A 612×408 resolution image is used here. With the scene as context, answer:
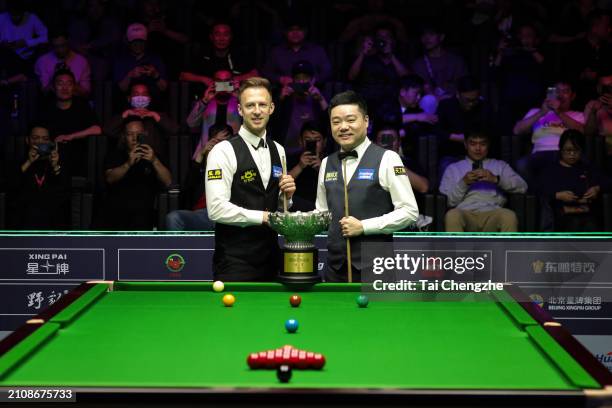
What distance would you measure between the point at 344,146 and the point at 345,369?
2014 millimetres

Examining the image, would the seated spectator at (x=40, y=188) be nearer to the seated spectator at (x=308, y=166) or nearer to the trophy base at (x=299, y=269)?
the seated spectator at (x=308, y=166)

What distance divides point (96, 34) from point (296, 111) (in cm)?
231

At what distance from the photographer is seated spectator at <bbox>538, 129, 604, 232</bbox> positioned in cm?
689

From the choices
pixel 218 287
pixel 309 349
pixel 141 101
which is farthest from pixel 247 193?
pixel 141 101

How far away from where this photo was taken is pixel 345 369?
2.53 m

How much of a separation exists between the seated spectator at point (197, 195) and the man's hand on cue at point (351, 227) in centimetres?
259

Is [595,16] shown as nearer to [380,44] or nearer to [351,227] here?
[380,44]

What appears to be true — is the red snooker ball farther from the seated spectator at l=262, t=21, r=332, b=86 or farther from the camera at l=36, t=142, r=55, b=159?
the seated spectator at l=262, t=21, r=332, b=86

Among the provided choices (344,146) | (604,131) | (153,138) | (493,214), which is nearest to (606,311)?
(493,214)

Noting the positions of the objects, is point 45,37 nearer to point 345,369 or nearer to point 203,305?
point 203,305

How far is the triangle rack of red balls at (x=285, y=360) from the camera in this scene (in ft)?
8.20

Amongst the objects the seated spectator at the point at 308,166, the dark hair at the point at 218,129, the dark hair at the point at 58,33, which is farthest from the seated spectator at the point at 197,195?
the dark hair at the point at 58,33

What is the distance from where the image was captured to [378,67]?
7.64 m

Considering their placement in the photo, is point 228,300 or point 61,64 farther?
point 61,64
